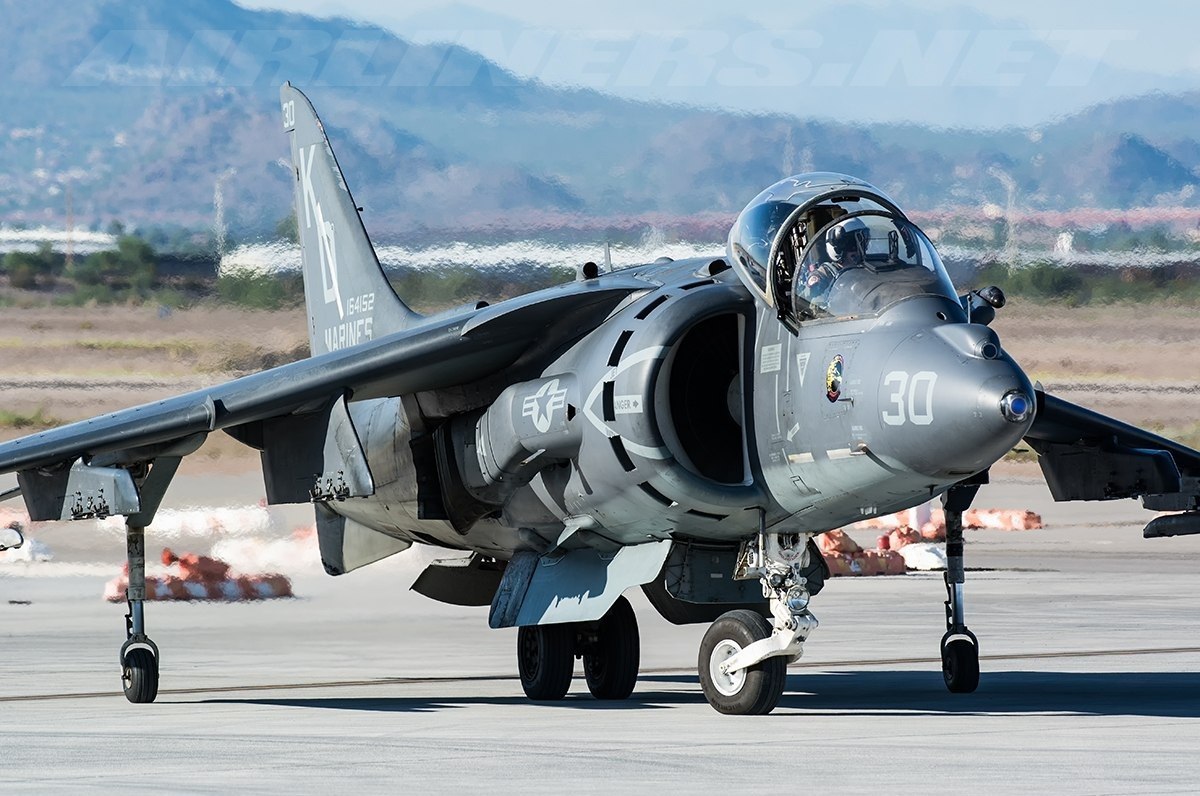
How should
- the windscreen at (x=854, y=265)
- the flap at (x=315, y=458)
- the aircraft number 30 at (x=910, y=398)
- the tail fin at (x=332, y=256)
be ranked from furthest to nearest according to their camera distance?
the tail fin at (x=332, y=256), the flap at (x=315, y=458), the windscreen at (x=854, y=265), the aircraft number 30 at (x=910, y=398)

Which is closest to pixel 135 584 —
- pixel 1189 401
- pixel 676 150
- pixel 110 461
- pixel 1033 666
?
pixel 110 461

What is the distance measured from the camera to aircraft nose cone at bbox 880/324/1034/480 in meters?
10.3

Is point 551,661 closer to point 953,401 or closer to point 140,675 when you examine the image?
point 140,675

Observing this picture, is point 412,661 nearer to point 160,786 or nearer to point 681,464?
point 681,464

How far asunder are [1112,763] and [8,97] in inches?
1605

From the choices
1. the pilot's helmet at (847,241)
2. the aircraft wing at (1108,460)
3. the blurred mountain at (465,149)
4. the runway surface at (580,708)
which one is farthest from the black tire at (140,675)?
the blurred mountain at (465,149)

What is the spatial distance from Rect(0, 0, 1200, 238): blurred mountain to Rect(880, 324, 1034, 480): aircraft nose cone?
658 inches

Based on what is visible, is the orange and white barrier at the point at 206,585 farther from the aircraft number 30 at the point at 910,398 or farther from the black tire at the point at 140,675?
the aircraft number 30 at the point at 910,398

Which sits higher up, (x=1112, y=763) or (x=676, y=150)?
(x=676, y=150)

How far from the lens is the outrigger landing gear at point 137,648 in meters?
14.0

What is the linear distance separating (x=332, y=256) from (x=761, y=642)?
280 inches

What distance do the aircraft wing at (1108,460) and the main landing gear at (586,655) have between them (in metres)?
3.34

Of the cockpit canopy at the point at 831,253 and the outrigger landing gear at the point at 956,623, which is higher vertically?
the cockpit canopy at the point at 831,253

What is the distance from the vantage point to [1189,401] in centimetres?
3500
